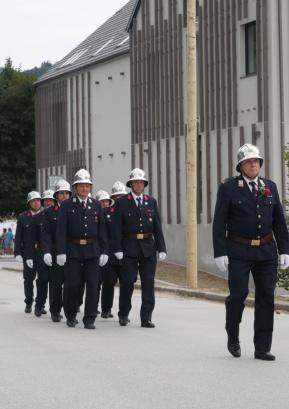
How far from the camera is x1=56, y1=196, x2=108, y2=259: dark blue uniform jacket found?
16.0 meters

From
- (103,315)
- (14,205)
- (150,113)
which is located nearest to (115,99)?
(150,113)

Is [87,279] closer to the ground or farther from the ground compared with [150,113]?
closer to the ground

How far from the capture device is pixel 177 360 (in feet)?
38.4

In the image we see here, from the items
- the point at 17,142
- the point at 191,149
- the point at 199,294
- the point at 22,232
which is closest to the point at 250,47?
the point at 191,149

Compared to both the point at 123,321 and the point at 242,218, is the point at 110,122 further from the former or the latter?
the point at 242,218

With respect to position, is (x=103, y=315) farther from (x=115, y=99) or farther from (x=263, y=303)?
(x=115, y=99)

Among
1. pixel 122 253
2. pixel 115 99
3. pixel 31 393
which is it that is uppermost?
pixel 115 99

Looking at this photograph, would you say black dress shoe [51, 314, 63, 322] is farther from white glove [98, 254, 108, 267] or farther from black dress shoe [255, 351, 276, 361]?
black dress shoe [255, 351, 276, 361]

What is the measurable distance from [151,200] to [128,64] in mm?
26424

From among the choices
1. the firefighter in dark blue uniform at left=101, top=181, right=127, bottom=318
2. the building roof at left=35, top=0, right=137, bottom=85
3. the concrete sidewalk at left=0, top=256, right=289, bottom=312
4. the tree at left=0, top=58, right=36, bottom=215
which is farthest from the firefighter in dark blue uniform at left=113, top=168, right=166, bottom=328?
the tree at left=0, top=58, right=36, bottom=215

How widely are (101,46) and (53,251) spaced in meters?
29.3

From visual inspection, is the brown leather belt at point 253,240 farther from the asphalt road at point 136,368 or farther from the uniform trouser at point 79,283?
the uniform trouser at point 79,283

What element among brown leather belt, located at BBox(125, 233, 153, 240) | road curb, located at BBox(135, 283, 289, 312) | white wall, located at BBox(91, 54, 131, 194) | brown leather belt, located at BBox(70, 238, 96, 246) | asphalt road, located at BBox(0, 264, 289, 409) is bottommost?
asphalt road, located at BBox(0, 264, 289, 409)

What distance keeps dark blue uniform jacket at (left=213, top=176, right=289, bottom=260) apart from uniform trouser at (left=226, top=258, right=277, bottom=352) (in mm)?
107
